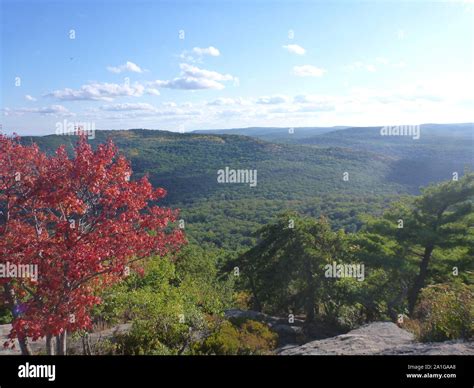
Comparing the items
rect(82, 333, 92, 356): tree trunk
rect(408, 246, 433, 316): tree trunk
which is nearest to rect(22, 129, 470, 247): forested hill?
rect(408, 246, 433, 316): tree trunk

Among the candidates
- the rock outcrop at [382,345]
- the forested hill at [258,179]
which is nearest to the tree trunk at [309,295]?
the rock outcrop at [382,345]

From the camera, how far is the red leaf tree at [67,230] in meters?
4.52

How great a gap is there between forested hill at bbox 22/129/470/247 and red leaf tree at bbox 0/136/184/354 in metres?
49.9

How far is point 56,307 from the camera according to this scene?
4676 mm

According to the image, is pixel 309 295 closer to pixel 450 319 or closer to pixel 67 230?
pixel 450 319

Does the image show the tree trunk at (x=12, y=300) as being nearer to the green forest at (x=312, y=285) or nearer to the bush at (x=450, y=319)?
the green forest at (x=312, y=285)

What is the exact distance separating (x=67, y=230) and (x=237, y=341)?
3188 millimetres

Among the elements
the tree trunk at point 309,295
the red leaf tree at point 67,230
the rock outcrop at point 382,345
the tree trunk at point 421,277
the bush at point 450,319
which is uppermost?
the red leaf tree at point 67,230

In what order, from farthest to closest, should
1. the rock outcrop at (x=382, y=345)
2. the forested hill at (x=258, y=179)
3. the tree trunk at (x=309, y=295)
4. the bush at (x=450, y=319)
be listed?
the forested hill at (x=258, y=179), the tree trunk at (x=309, y=295), the bush at (x=450, y=319), the rock outcrop at (x=382, y=345)

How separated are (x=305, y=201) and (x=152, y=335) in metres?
72.7

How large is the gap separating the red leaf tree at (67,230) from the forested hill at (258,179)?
164ft

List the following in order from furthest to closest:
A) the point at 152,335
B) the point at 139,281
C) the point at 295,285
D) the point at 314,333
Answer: the point at 295,285 → the point at 314,333 → the point at 139,281 → the point at 152,335
